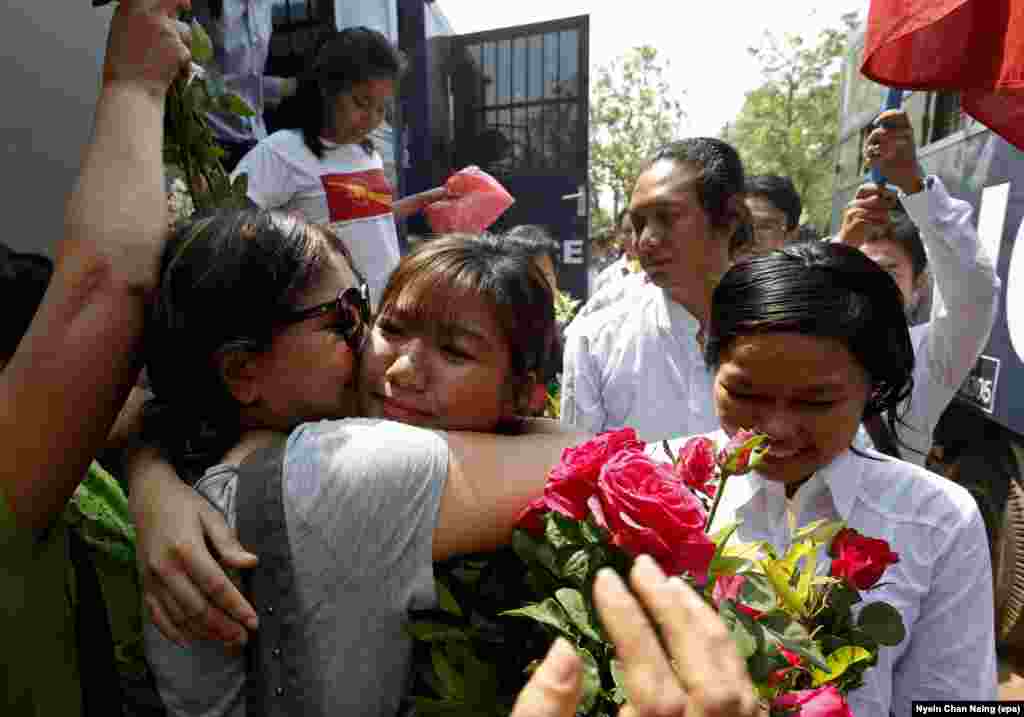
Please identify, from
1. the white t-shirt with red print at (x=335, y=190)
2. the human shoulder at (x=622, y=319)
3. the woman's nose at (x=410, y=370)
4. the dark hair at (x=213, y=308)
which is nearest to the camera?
the dark hair at (x=213, y=308)

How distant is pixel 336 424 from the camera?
104 cm

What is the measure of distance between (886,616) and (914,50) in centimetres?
147

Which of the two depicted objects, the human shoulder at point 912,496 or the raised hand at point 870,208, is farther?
the raised hand at point 870,208

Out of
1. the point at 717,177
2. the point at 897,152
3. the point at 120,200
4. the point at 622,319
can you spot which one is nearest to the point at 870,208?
the point at 897,152

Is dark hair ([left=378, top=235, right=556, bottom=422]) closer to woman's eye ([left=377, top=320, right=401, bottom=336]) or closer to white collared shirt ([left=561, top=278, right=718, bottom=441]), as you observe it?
woman's eye ([left=377, top=320, right=401, bottom=336])

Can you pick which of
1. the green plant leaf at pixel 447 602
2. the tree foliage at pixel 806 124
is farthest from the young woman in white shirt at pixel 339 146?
the tree foliage at pixel 806 124

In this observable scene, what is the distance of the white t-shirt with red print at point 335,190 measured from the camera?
313 cm

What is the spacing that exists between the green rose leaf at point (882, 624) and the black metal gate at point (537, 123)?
8.92 metres

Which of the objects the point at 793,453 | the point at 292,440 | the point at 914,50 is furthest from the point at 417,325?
the point at 914,50

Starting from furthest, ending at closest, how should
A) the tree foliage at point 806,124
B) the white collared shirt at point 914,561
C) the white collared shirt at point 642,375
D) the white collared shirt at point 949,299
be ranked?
1. the tree foliage at point 806,124
2. the white collared shirt at point 642,375
3. the white collared shirt at point 949,299
4. the white collared shirt at point 914,561

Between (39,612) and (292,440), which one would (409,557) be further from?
(39,612)

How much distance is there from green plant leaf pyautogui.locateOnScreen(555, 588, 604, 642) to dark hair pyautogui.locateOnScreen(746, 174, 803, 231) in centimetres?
438

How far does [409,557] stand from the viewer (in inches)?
38.3

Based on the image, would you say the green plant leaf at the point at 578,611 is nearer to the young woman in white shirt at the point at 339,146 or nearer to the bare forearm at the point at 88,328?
the bare forearm at the point at 88,328
